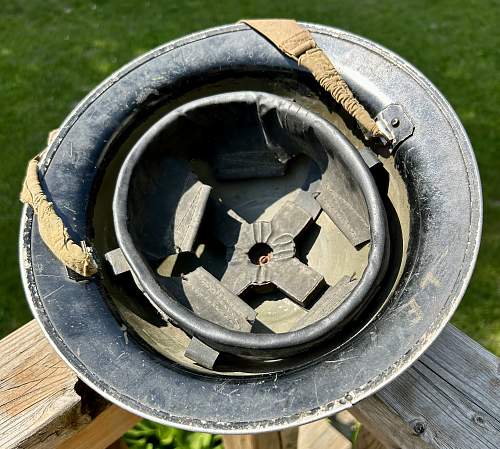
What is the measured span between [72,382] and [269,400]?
440 millimetres

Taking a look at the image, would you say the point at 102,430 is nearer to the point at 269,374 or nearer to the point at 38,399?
the point at 38,399

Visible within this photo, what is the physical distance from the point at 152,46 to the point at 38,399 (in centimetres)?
269

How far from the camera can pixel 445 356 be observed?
48.4 inches

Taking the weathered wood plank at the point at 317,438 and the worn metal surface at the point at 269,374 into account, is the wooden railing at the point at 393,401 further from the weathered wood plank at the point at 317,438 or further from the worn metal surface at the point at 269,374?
the weathered wood plank at the point at 317,438

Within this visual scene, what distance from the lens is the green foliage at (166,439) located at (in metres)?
2.26

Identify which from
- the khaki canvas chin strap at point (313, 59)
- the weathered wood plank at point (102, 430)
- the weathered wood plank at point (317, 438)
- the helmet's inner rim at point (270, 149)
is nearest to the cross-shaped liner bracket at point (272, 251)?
the helmet's inner rim at point (270, 149)

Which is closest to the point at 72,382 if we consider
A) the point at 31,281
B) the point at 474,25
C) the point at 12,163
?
the point at 31,281

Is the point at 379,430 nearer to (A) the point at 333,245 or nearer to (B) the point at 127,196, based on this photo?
(A) the point at 333,245

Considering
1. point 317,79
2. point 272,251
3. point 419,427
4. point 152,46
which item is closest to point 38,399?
point 272,251

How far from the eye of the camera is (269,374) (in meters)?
1.09

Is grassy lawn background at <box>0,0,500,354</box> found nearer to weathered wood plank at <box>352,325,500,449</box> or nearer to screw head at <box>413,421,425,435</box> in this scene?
weathered wood plank at <box>352,325,500,449</box>

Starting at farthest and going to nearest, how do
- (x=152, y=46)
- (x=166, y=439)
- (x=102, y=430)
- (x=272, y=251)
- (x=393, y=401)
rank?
(x=152, y=46) < (x=166, y=439) < (x=272, y=251) < (x=102, y=430) < (x=393, y=401)

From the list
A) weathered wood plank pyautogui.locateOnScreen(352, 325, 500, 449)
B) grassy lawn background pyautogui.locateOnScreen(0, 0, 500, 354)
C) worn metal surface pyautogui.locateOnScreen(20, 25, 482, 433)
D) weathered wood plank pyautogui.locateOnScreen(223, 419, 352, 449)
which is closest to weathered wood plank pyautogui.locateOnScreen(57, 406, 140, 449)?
worn metal surface pyautogui.locateOnScreen(20, 25, 482, 433)

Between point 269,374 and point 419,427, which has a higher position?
point 269,374
